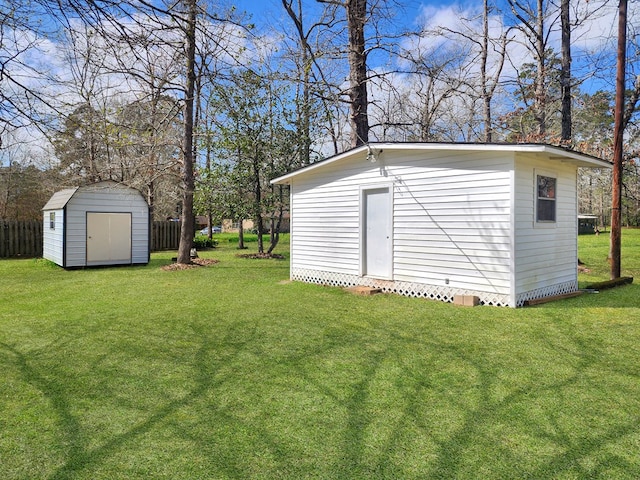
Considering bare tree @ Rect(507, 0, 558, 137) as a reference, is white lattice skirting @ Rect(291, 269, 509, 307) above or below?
below

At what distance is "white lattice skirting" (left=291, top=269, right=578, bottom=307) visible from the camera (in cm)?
657

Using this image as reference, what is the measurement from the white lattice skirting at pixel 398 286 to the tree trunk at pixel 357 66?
430 centimetres

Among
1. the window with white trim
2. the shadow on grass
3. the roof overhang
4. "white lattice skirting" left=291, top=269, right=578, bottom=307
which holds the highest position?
the roof overhang

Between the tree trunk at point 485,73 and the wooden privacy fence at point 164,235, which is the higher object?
the tree trunk at point 485,73

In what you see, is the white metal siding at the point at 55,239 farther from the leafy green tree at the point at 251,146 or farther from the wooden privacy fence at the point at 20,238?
the leafy green tree at the point at 251,146

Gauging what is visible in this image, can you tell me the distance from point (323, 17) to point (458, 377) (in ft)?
41.2

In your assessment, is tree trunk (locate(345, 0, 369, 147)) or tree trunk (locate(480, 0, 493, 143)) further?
tree trunk (locate(480, 0, 493, 143))

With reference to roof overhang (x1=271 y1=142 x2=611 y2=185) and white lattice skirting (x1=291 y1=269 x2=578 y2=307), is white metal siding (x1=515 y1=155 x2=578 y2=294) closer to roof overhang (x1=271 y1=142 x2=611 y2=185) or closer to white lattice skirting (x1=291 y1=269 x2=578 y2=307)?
white lattice skirting (x1=291 y1=269 x2=578 y2=307)

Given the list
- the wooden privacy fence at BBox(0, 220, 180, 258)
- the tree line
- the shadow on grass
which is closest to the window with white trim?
the shadow on grass

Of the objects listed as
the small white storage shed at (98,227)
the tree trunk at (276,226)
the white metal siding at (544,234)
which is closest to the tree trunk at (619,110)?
the white metal siding at (544,234)

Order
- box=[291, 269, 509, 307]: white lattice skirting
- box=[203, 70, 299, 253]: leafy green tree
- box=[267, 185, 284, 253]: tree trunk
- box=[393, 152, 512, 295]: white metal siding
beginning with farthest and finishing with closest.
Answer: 1. box=[267, 185, 284, 253]: tree trunk
2. box=[203, 70, 299, 253]: leafy green tree
3. box=[291, 269, 509, 307]: white lattice skirting
4. box=[393, 152, 512, 295]: white metal siding

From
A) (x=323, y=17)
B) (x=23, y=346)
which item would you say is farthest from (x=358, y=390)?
(x=323, y=17)

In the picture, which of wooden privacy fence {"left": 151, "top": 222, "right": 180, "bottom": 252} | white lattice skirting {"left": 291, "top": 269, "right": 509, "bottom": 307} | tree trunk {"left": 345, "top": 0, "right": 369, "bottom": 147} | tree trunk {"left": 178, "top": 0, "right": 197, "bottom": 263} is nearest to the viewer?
white lattice skirting {"left": 291, "top": 269, "right": 509, "bottom": 307}

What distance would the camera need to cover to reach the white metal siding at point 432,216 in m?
6.52
